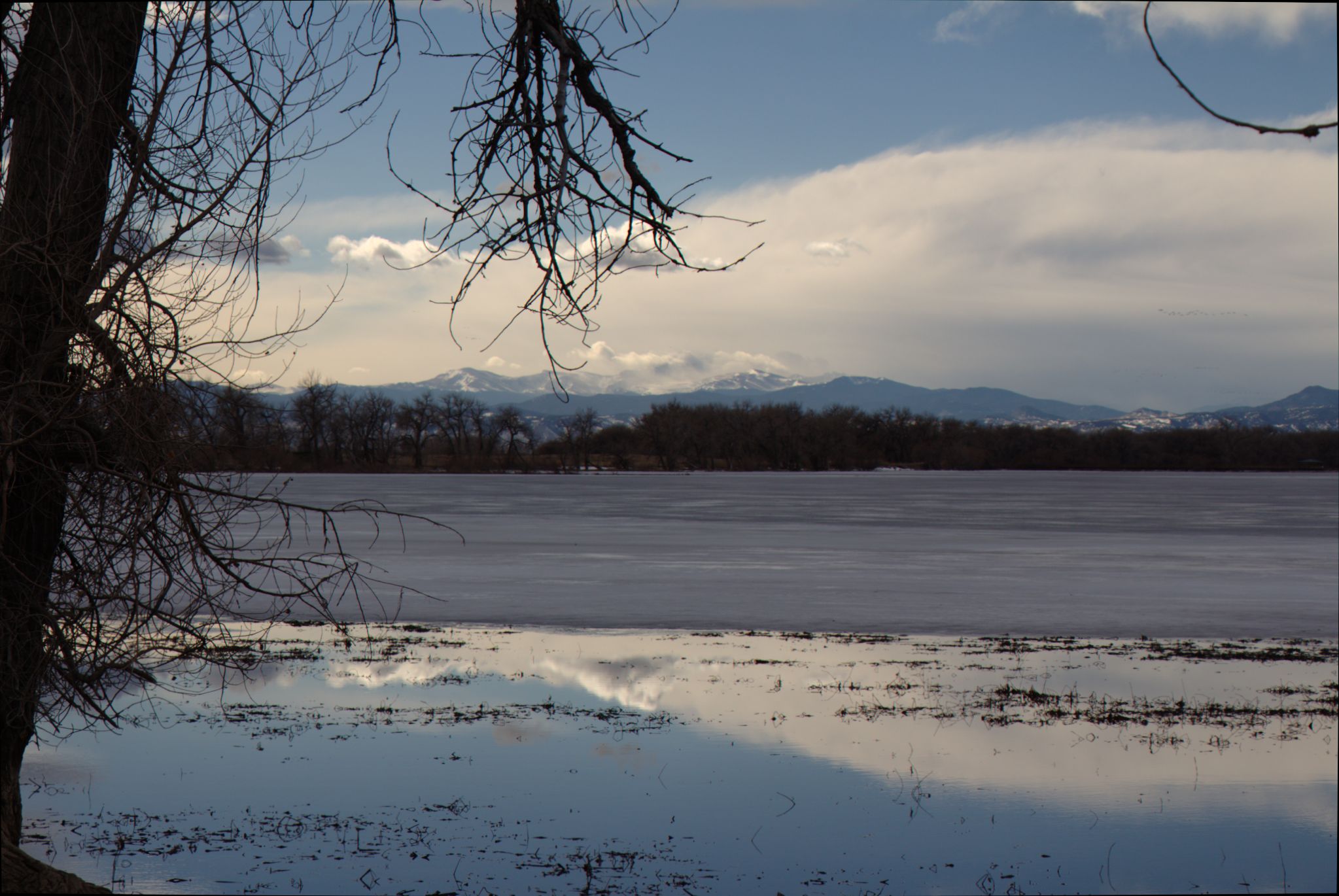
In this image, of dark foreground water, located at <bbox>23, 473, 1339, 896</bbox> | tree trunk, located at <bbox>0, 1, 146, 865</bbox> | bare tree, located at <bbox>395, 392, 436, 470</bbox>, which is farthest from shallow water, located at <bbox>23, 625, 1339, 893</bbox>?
bare tree, located at <bbox>395, 392, 436, 470</bbox>

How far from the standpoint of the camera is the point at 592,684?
45.2 ft

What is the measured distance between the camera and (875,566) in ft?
92.2

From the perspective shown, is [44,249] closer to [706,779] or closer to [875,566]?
[706,779]

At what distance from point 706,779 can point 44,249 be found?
255 inches

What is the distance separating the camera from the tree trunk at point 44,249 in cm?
613

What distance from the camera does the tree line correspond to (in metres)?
150

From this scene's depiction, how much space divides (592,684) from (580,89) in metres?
9.26

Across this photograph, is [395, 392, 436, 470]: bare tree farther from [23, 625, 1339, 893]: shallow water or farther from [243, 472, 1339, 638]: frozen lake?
[23, 625, 1339, 893]: shallow water

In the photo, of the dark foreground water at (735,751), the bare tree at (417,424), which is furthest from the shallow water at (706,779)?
the bare tree at (417,424)

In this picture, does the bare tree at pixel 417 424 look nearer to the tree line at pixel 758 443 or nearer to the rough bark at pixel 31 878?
the tree line at pixel 758 443

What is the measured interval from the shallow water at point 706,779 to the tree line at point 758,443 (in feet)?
418

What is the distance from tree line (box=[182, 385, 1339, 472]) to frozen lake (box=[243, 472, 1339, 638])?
3485 inches

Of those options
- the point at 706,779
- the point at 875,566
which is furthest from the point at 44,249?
the point at 875,566

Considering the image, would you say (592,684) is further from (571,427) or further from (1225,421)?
(1225,421)
